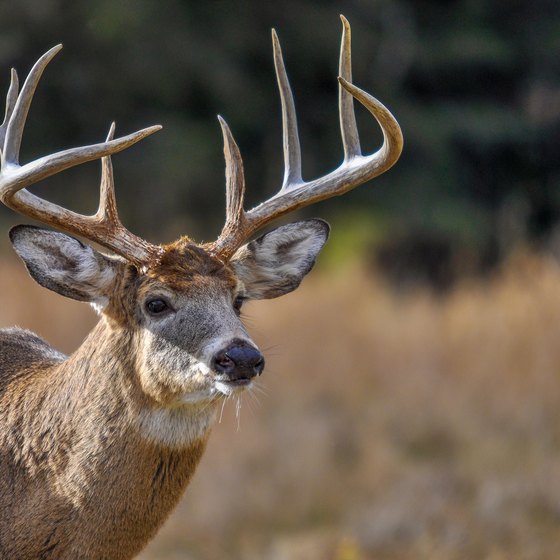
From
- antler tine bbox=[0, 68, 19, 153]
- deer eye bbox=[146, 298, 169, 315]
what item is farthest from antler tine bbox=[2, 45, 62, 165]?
deer eye bbox=[146, 298, 169, 315]

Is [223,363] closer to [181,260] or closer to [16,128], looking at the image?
[181,260]

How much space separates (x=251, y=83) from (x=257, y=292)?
18.3m

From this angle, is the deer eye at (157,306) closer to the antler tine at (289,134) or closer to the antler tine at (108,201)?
the antler tine at (108,201)

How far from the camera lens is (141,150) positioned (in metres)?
23.7

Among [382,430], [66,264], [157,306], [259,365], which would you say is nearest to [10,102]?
[66,264]

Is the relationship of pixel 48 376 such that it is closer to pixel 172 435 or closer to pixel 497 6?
pixel 172 435

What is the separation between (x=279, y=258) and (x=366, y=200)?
18158 mm

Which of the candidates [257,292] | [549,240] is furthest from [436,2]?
[257,292]

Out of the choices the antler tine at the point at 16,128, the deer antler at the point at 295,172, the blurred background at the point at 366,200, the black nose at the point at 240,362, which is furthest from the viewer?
the blurred background at the point at 366,200

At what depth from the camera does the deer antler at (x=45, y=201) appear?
5707 mm

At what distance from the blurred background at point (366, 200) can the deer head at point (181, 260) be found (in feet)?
22.4

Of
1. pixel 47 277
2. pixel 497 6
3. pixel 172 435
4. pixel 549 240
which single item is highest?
pixel 47 277

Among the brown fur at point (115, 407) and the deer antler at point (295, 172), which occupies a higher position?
the deer antler at point (295, 172)

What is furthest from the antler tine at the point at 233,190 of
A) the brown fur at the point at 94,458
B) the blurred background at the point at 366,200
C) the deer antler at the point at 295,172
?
the blurred background at the point at 366,200
